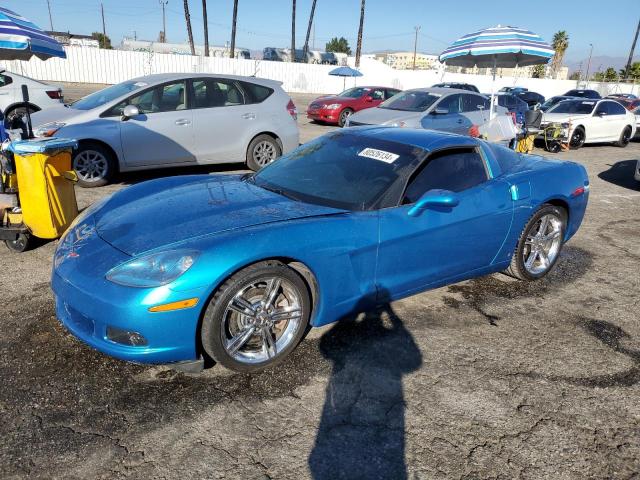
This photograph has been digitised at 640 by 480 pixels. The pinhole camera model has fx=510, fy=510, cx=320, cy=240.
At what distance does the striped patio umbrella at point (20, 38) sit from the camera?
6578 mm

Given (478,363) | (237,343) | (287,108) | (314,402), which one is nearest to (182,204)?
(237,343)

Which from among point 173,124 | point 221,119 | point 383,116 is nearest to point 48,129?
point 173,124

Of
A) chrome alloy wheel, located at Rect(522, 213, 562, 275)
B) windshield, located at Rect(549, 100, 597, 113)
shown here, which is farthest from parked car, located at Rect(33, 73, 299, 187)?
windshield, located at Rect(549, 100, 597, 113)

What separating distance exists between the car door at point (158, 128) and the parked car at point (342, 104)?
31.2ft

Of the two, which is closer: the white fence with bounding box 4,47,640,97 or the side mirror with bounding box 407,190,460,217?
the side mirror with bounding box 407,190,460,217

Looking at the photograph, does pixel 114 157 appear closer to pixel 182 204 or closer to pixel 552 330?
pixel 182 204

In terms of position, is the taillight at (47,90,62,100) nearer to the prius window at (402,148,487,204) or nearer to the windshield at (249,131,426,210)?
the windshield at (249,131,426,210)

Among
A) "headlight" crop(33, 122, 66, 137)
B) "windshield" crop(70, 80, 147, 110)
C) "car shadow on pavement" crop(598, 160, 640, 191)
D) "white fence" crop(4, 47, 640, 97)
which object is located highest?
"white fence" crop(4, 47, 640, 97)

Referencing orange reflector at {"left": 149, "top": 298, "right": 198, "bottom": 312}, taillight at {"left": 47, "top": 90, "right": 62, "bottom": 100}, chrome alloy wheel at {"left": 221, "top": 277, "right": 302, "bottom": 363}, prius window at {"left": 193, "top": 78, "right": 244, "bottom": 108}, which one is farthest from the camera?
taillight at {"left": 47, "top": 90, "right": 62, "bottom": 100}

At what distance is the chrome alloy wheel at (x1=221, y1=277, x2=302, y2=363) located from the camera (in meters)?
2.86

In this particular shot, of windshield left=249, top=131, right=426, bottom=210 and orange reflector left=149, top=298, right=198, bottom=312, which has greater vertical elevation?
windshield left=249, top=131, right=426, bottom=210

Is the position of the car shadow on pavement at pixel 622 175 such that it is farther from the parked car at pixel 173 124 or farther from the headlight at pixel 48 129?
the headlight at pixel 48 129

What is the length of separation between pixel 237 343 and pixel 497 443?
146 centimetres

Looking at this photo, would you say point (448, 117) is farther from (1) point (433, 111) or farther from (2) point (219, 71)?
(2) point (219, 71)
